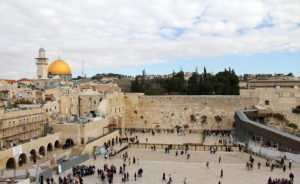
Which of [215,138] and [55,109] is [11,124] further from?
[215,138]

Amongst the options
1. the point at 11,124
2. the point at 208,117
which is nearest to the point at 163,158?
the point at 11,124

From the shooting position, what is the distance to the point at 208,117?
2970cm

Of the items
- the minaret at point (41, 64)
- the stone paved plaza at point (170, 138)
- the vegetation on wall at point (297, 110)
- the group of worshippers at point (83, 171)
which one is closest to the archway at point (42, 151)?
the group of worshippers at point (83, 171)

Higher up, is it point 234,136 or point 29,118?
point 29,118

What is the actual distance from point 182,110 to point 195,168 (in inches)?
567

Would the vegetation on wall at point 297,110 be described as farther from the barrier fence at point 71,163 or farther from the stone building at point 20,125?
the stone building at point 20,125

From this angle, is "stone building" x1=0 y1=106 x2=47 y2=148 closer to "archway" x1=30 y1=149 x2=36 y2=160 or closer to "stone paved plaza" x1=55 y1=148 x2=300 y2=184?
"archway" x1=30 y1=149 x2=36 y2=160

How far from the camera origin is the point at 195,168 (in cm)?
1605

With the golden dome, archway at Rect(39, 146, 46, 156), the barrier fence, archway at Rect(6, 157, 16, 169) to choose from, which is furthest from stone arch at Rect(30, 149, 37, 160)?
the golden dome

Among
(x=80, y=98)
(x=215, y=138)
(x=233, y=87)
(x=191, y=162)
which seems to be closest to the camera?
(x=191, y=162)

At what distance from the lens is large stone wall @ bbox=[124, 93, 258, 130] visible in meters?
29.3

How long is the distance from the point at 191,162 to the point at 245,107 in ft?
46.0

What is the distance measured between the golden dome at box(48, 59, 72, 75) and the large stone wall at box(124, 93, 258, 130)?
16229 millimetres

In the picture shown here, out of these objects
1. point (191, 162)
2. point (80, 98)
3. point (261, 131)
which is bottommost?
point (191, 162)
